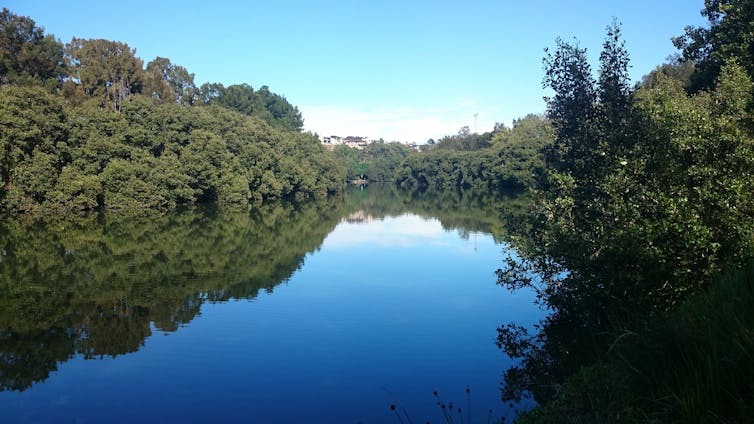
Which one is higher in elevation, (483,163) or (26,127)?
(26,127)

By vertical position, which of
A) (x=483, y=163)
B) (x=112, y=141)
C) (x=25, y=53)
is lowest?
(x=483, y=163)

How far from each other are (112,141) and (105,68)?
21.1 meters

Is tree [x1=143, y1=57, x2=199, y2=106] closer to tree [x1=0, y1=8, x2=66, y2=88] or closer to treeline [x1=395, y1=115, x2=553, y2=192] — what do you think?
tree [x1=0, y1=8, x2=66, y2=88]

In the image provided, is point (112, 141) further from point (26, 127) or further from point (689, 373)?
point (689, 373)

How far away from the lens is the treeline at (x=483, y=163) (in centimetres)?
8799

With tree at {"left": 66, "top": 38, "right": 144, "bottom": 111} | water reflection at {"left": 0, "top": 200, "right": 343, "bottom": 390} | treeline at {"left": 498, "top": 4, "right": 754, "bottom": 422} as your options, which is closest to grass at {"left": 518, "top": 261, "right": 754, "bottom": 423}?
treeline at {"left": 498, "top": 4, "right": 754, "bottom": 422}

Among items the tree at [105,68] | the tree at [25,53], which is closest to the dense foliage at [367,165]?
the tree at [105,68]

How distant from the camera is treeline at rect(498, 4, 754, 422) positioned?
6285 millimetres

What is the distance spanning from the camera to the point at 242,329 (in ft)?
55.1

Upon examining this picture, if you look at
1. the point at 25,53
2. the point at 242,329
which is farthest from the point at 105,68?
the point at 242,329

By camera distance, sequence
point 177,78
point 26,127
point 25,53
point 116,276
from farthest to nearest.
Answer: point 177,78, point 25,53, point 26,127, point 116,276

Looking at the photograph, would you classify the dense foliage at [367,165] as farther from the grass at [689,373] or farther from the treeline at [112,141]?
the grass at [689,373]

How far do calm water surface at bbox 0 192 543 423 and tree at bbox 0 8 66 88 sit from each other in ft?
85.4

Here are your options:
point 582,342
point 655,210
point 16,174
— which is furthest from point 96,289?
point 16,174
